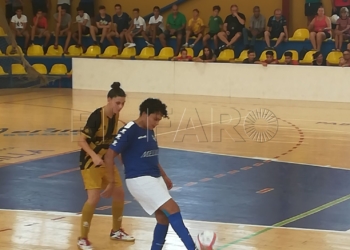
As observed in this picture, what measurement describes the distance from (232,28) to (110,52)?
4435 millimetres

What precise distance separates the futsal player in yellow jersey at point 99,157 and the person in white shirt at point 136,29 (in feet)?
58.3

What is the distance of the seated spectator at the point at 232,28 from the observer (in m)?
23.6

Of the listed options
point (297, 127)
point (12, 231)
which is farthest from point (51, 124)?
point (12, 231)

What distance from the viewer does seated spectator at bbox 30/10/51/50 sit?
26.3 m

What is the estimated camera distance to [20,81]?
2269 centimetres

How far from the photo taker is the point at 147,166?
639 cm

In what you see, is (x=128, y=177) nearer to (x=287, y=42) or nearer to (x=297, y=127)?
(x=297, y=127)

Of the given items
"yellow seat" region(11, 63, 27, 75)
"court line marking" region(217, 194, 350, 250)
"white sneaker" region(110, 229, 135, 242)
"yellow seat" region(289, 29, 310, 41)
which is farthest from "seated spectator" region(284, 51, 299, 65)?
"white sneaker" region(110, 229, 135, 242)

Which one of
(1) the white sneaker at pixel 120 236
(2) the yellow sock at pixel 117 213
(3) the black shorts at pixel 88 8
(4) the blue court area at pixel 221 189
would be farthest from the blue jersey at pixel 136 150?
(3) the black shorts at pixel 88 8

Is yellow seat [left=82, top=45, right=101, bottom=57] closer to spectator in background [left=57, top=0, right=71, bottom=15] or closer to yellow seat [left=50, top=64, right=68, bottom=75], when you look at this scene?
yellow seat [left=50, top=64, right=68, bottom=75]

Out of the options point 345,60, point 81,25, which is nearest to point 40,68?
point 81,25

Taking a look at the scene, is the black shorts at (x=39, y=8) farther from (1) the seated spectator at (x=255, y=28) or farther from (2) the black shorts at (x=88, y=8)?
(1) the seated spectator at (x=255, y=28)

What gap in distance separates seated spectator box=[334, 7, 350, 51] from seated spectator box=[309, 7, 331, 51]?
0.46 meters

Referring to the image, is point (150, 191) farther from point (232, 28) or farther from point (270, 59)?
point (232, 28)
